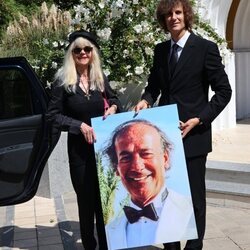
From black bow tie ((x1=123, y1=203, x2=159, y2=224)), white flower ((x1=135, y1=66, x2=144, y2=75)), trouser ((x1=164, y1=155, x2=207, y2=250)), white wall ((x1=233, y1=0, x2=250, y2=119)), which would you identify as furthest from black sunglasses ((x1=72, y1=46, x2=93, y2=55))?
white wall ((x1=233, y1=0, x2=250, y2=119))

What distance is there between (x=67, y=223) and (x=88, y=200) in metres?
1.50

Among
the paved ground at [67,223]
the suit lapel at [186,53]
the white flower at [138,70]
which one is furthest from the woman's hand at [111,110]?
the white flower at [138,70]

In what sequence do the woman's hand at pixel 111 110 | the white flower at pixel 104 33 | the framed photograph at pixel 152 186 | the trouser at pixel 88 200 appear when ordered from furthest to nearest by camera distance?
the white flower at pixel 104 33
the trouser at pixel 88 200
the woman's hand at pixel 111 110
the framed photograph at pixel 152 186

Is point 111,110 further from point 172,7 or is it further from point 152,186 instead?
point 172,7

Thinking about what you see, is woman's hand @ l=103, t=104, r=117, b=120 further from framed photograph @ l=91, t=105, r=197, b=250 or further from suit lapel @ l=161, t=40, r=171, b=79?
suit lapel @ l=161, t=40, r=171, b=79

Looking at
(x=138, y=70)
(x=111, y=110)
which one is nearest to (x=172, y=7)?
(x=111, y=110)

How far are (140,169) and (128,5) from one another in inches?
163

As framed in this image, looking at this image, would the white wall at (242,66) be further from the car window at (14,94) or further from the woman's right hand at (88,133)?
the woman's right hand at (88,133)

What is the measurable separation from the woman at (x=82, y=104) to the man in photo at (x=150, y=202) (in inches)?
14.8

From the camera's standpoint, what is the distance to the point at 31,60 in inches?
289

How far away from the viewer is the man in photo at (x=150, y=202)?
3273mm

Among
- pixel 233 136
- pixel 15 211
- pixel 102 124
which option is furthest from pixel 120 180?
pixel 233 136

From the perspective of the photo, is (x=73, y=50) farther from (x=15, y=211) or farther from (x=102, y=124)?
(x=15, y=211)

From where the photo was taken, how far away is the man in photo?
3273 mm
